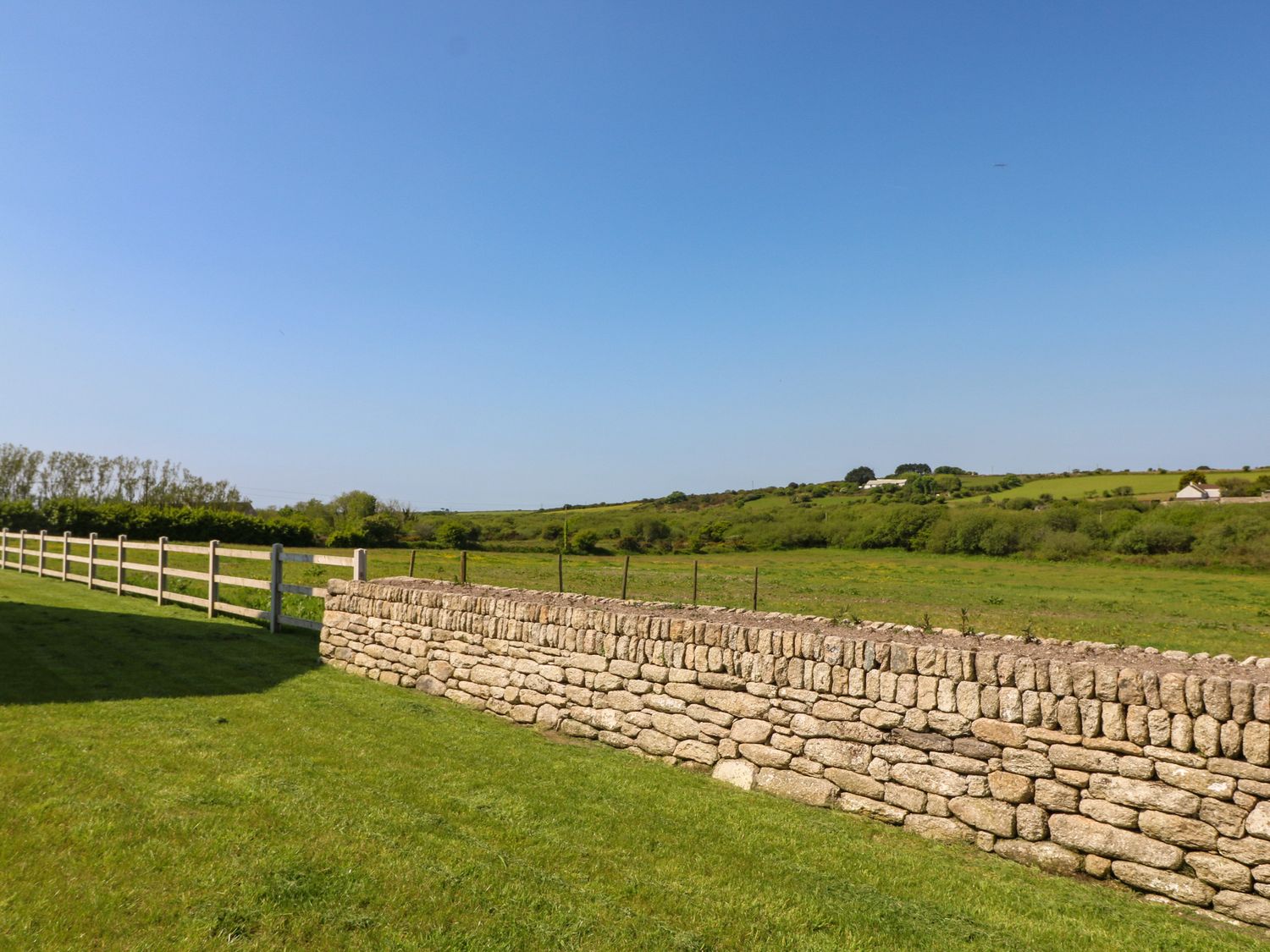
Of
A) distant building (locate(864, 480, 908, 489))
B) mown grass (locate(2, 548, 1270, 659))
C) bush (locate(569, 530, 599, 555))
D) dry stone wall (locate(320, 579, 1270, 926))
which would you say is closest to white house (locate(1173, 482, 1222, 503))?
mown grass (locate(2, 548, 1270, 659))

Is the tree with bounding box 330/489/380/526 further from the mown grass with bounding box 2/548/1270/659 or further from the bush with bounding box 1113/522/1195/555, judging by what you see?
the bush with bounding box 1113/522/1195/555

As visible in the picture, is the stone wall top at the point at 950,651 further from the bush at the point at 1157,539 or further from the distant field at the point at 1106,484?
the distant field at the point at 1106,484

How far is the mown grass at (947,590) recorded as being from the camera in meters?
17.1

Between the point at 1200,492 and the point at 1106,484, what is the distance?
13.8m

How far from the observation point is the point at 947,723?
541 cm

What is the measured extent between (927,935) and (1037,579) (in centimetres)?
3615

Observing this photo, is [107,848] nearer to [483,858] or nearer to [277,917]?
[277,917]

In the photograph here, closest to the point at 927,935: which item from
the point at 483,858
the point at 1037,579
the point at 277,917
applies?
the point at 483,858

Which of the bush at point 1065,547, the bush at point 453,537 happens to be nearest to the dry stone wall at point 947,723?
the bush at point 453,537

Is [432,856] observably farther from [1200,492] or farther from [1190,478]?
[1190,478]

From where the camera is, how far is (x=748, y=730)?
6.36 meters

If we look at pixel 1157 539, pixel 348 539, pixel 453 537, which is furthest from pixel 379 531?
pixel 1157 539

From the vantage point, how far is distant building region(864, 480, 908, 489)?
289 feet

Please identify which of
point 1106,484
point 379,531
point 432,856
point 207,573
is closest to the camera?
point 432,856
